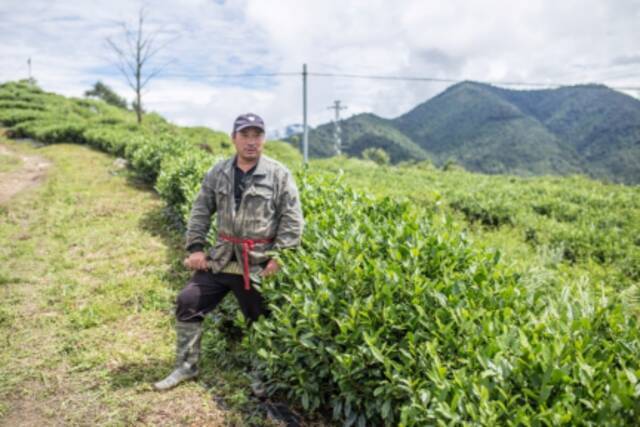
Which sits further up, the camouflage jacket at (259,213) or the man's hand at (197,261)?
the camouflage jacket at (259,213)

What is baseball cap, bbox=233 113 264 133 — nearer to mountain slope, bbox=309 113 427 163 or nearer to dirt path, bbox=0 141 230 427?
dirt path, bbox=0 141 230 427

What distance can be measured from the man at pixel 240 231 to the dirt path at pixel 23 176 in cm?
982

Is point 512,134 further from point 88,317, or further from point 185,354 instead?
A: point 185,354

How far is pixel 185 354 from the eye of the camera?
3.80 meters

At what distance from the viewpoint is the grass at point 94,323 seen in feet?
11.9

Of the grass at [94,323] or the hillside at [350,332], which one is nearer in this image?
the hillside at [350,332]

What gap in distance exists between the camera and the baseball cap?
3584 mm

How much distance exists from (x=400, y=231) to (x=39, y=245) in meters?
7.15

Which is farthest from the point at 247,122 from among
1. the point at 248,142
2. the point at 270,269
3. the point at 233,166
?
the point at 270,269

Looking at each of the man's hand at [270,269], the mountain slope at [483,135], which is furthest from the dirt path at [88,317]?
the mountain slope at [483,135]

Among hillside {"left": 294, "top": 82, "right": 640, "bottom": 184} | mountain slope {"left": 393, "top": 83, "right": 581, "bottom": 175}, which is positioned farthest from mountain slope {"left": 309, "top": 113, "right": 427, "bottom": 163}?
mountain slope {"left": 393, "top": 83, "right": 581, "bottom": 175}

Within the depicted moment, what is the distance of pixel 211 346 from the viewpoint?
170 inches

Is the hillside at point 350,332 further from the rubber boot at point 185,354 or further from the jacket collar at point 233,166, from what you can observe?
the jacket collar at point 233,166

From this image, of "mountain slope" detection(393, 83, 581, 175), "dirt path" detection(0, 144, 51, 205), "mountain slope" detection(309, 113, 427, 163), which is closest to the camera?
"dirt path" detection(0, 144, 51, 205)
